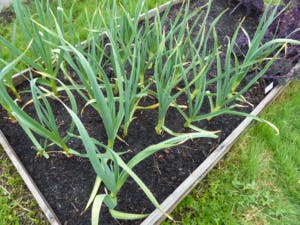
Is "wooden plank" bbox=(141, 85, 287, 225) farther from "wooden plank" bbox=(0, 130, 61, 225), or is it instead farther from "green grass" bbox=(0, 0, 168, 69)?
"green grass" bbox=(0, 0, 168, 69)

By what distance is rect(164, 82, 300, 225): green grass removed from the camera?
1.56 metres

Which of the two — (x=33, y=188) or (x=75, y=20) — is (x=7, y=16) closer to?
(x=75, y=20)

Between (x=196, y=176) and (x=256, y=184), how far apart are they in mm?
458

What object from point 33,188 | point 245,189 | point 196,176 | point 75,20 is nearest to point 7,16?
point 75,20

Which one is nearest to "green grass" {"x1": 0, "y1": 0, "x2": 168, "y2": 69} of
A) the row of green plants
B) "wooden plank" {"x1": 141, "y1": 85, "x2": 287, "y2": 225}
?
the row of green plants

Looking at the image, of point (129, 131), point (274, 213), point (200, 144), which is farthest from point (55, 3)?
point (274, 213)

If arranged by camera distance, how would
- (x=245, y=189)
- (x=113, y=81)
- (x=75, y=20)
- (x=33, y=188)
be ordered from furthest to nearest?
(x=75, y=20)
(x=113, y=81)
(x=245, y=189)
(x=33, y=188)

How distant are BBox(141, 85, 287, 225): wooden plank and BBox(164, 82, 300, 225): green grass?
0.14 m

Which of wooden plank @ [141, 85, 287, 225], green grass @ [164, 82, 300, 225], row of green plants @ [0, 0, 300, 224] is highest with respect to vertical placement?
row of green plants @ [0, 0, 300, 224]

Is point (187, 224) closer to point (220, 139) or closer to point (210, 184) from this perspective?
point (210, 184)

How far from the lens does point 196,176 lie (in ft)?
4.67

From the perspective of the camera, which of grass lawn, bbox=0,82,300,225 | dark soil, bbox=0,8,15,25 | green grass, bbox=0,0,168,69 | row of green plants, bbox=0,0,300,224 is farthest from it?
dark soil, bbox=0,8,15,25

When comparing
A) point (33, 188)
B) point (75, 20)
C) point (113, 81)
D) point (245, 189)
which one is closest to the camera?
point (33, 188)

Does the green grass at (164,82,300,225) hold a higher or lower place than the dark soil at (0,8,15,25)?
lower
